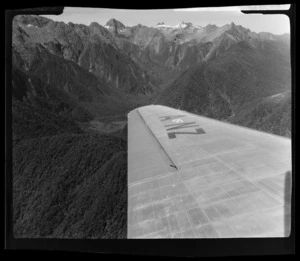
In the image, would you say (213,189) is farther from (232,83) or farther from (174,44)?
(174,44)

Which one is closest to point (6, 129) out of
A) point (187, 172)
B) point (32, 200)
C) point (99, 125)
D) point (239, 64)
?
point (187, 172)

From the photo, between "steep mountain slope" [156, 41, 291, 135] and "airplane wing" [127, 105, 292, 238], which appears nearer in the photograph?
"airplane wing" [127, 105, 292, 238]

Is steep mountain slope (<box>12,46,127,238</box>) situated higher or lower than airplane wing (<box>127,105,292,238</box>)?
lower

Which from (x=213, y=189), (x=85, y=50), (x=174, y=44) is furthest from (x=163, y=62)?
(x=213, y=189)

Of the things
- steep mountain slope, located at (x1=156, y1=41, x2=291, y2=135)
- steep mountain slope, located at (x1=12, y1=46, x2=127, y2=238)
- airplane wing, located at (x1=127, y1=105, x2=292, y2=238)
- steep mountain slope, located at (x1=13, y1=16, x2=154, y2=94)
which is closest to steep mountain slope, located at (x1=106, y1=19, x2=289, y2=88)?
steep mountain slope, located at (x1=13, y1=16, x2=154, y2=94)

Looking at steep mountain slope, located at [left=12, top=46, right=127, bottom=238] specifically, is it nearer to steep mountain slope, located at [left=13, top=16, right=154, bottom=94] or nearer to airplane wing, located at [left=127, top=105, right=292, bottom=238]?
airplane wing, located at [left=127, top=105, right=292, bottom=238]

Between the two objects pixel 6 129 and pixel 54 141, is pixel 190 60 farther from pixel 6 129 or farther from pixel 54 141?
pixel 6 129

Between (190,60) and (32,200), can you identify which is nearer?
(32,200)
